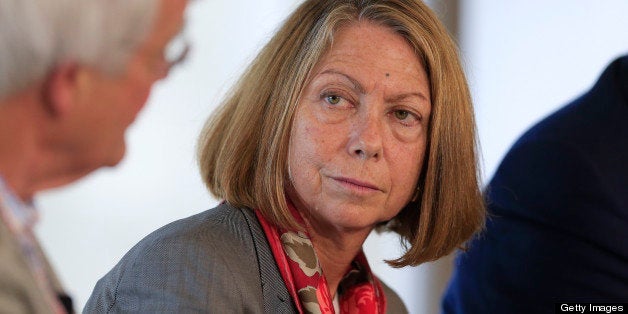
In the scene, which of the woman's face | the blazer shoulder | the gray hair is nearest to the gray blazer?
the blazer shoulder

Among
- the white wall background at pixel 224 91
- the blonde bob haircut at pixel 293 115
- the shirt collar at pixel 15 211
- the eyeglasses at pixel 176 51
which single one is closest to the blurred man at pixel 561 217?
the white wall background at pixel 224 91

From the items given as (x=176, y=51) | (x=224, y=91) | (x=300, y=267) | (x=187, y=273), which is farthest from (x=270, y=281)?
(x=176, y=51)

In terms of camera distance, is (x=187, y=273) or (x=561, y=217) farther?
(x=561, y=217)

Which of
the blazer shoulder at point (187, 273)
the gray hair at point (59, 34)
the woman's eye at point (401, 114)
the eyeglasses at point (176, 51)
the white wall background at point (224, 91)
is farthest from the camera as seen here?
the white wall background at point (224, 91)

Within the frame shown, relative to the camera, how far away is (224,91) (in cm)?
178

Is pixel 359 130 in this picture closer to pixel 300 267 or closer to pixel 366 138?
pixel 366 138

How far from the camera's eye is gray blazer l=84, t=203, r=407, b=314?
4.42 ft

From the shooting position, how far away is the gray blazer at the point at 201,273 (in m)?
1.35

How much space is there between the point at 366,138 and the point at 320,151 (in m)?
0.08

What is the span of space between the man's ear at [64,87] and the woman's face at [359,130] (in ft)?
2.68

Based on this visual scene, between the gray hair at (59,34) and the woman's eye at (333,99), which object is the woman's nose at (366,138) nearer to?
the woman's eye at (333,99)

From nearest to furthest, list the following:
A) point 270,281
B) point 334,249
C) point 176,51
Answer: point 176,51 → point 270,281 → point 334,249
